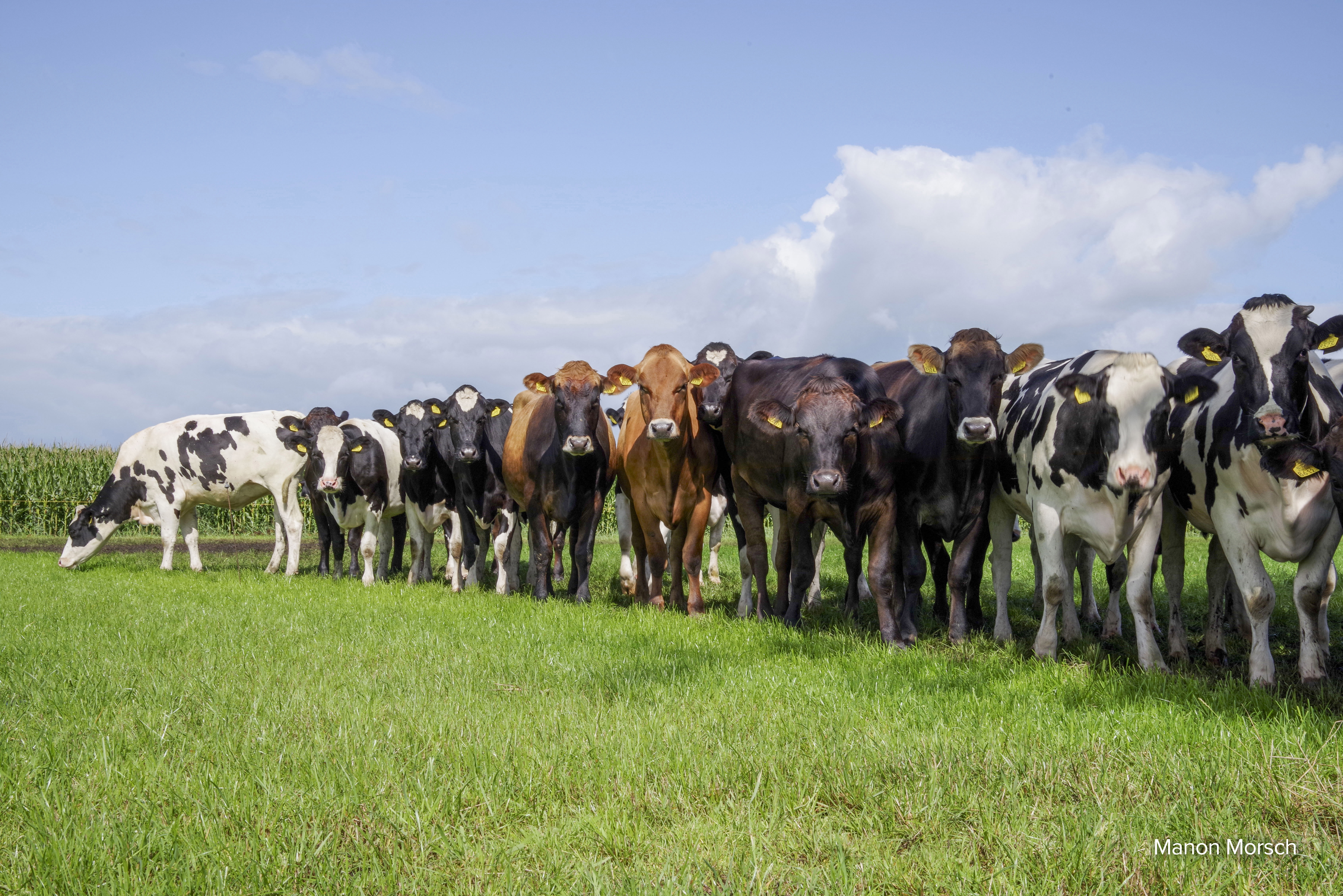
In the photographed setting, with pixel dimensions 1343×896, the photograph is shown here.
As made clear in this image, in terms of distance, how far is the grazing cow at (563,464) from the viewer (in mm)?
10500

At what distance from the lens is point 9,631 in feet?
27.4

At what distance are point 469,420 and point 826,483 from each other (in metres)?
6.11

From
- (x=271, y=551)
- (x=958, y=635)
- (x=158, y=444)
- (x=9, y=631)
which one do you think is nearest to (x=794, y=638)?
(x=958, y=635)

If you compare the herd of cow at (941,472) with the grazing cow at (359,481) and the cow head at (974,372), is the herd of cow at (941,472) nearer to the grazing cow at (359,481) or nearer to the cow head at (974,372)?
the cow head at (974,372)

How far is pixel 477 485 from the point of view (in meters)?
12.7

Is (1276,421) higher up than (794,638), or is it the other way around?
(1276,421)

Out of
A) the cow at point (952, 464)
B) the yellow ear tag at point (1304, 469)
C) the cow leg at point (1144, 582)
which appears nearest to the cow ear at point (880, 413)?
the cow at point (952, 464)

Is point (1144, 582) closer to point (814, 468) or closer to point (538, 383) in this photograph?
point (814, 468)

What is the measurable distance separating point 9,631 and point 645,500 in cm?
580

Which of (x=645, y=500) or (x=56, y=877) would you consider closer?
(x=56, y=877)

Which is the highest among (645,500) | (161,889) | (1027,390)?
(1027,390)

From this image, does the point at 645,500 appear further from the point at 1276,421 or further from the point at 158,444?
the point at 158,444

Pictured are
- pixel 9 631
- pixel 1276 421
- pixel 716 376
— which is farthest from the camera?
pixel 716 376

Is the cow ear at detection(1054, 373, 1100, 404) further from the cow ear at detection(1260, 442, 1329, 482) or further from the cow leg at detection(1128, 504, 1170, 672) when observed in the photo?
the cow ear at detection(1260, 442, 1329, 482)
